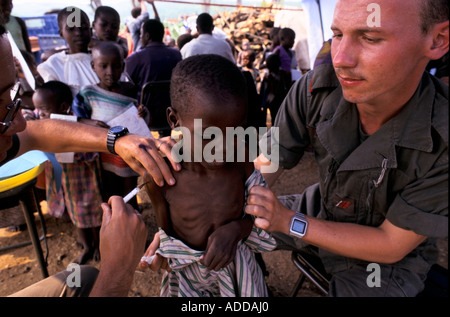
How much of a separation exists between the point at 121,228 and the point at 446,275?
207cm

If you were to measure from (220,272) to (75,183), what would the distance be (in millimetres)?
1944

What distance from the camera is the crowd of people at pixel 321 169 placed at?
1.31m

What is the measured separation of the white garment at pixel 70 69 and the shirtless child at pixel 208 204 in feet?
7.61

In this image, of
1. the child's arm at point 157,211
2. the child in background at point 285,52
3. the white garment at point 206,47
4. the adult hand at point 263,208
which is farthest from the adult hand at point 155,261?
the child in background at point 285,52

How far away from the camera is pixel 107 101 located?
8.92ft

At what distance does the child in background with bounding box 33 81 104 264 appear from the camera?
8.64ft

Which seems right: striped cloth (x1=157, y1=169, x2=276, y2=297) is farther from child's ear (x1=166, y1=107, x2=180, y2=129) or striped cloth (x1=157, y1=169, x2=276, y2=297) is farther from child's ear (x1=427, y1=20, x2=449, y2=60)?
child's ear (x1=427, y1=20, x2=449, y2=60)

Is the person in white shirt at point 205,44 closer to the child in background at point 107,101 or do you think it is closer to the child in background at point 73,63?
the child in background at point 73,63

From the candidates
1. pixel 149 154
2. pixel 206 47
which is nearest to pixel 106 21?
pixel 206 47

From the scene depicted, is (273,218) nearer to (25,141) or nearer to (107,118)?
(25,141)

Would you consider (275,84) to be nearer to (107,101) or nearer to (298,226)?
(107,101)

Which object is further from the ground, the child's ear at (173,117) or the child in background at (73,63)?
the child in background at (73,63)

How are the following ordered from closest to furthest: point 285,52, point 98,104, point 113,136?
point 113,136 → point 98,104 → point 285,52

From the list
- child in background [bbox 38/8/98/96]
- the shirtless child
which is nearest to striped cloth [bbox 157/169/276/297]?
the shirtless child
